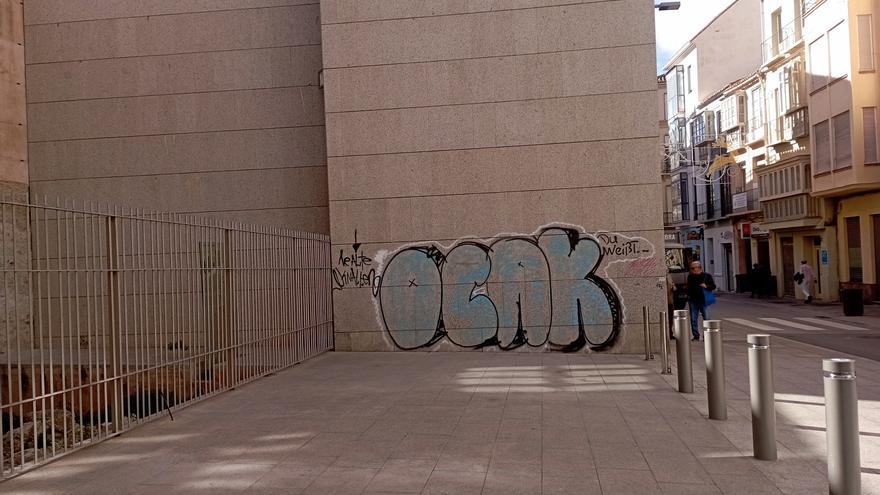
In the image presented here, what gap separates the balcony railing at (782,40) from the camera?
29359 mm

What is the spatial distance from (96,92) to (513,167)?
8.62 metres

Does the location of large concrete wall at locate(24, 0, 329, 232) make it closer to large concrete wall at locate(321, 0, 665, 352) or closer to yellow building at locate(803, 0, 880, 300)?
large concrete wall at locate(321, 0, 665, 352)

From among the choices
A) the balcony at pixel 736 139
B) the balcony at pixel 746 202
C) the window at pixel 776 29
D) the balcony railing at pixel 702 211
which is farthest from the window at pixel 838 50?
the balcony railing at pixel 702 211

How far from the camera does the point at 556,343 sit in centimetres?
1232

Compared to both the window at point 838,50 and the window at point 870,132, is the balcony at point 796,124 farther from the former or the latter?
the window at point 870,132

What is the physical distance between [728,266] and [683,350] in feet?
116

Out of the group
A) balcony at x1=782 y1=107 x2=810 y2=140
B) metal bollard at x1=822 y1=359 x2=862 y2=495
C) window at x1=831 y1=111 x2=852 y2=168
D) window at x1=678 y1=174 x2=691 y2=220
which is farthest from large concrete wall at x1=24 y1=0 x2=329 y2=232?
window at x1=678 y1=174 x2=691 y2=220

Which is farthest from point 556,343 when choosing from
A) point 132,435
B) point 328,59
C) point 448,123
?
point 132,435

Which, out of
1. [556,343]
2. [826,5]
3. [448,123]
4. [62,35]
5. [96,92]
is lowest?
[556,343]

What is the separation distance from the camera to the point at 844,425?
13.2ft

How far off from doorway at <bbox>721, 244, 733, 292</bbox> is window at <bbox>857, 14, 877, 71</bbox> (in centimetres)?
1801

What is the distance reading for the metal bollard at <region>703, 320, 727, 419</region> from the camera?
6.66 m

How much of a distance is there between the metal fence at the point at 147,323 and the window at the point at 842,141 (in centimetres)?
2026

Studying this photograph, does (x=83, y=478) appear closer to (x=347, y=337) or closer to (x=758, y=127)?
(x=347, y=337)
